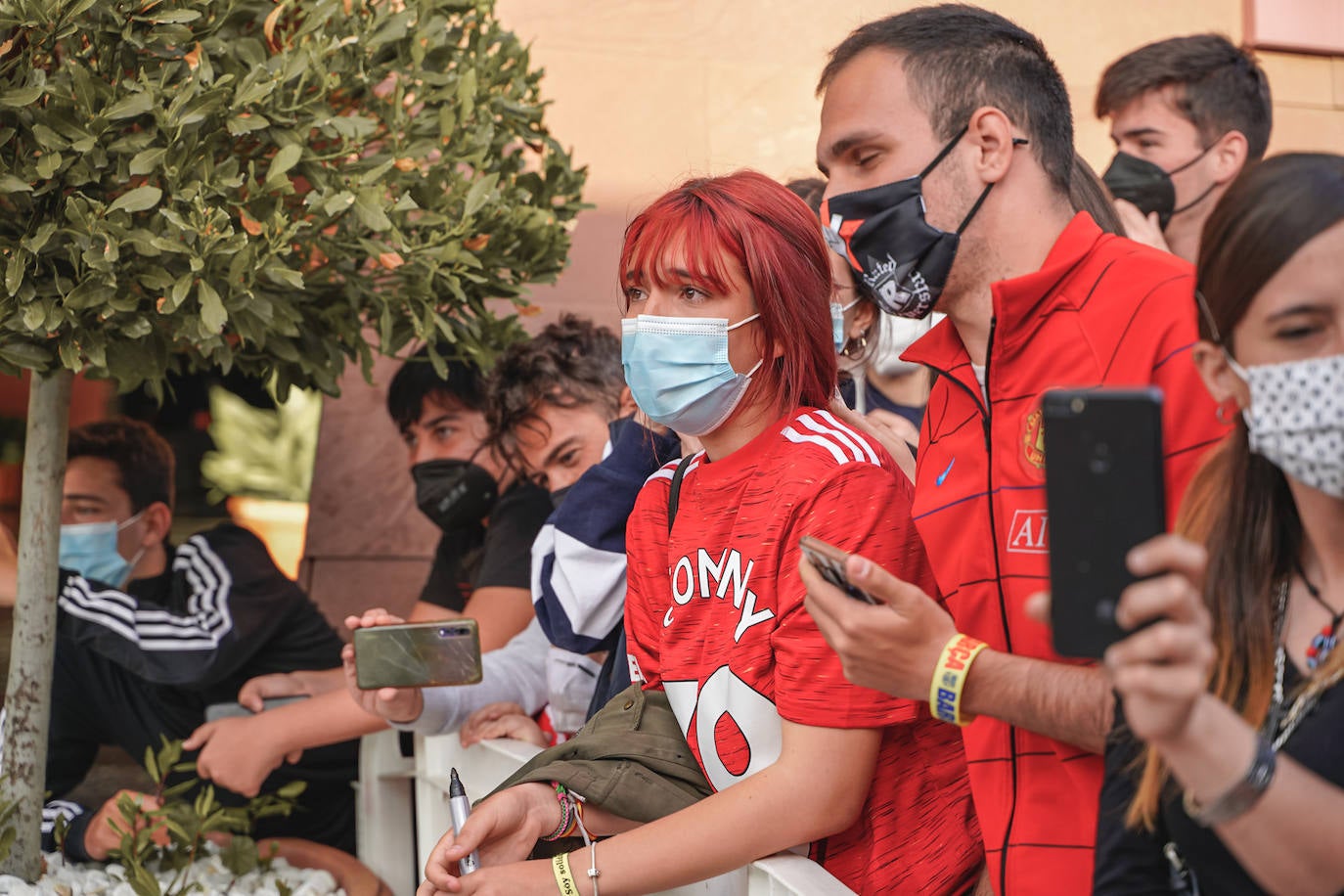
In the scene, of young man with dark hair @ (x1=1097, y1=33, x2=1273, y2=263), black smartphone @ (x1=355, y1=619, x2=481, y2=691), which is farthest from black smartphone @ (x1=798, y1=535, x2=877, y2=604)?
young man with dark hair @ (x1=1097, y1=33, x2=1273, y2=263)

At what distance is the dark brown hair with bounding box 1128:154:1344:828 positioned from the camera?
1.20m

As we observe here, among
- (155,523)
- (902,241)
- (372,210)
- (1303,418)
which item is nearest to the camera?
(1303,418)

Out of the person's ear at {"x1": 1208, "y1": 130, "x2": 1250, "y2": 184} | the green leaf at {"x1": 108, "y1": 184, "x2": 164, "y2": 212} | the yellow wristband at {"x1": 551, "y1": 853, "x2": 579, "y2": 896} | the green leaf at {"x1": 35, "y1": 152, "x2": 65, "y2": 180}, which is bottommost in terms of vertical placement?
the yellow wristband at {"x1": 551, "y1": 853, "x2": 579, "y2": 896}

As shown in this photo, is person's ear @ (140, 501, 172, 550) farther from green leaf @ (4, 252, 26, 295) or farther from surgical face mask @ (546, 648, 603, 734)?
green leaf @ (4, 252, 26, 295)

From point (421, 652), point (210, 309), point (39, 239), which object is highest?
point (39, 239)

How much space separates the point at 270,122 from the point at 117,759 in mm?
2274

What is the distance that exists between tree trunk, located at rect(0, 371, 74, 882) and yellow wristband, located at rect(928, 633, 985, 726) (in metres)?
1.95

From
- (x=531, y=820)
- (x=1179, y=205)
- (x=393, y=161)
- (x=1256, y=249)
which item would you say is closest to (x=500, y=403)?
(x=393, y=161)

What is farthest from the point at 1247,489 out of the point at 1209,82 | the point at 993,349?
the point at 1209,82

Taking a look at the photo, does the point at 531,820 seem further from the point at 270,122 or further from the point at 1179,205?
the point at 1179,205

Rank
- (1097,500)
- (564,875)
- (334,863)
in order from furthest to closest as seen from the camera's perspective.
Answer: (334,863) → (564,875) → (1097,500)

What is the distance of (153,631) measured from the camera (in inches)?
127

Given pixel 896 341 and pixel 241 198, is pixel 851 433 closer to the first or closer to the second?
pixel 241 198

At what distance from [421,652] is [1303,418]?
5.38 feet
